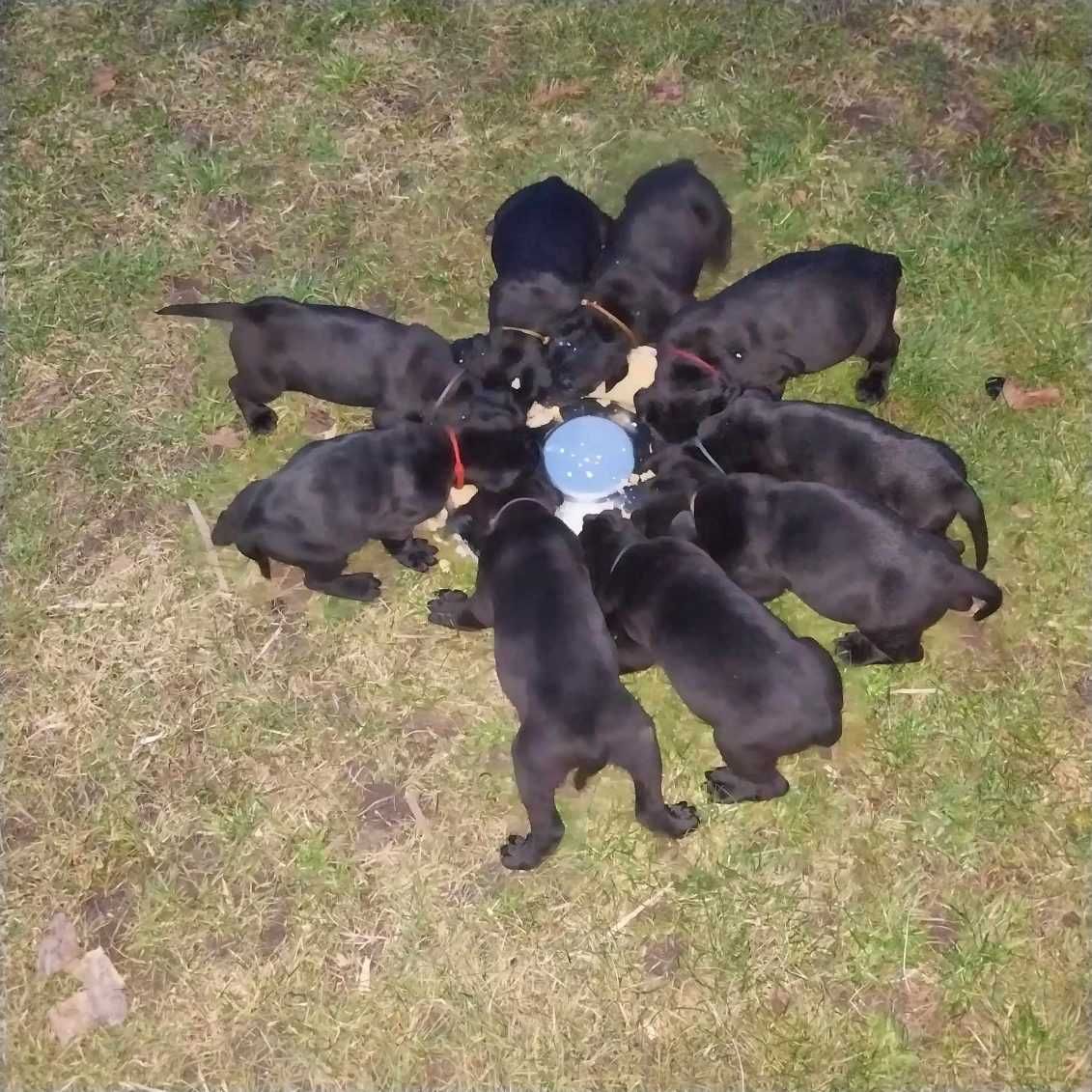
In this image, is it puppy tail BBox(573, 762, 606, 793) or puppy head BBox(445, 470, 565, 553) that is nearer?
puppy tail BBox(573, 762, 606, 793)

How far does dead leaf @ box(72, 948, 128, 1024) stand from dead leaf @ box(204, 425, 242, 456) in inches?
92.0

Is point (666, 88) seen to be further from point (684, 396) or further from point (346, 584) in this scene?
point (346, 584)

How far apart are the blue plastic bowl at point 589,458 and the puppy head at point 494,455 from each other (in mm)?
293

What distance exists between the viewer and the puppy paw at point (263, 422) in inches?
199

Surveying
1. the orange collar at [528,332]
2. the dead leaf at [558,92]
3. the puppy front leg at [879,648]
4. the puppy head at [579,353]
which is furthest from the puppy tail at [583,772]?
the dead leaf at [558,92]

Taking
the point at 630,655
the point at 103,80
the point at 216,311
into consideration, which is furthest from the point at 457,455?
the point at 103,80

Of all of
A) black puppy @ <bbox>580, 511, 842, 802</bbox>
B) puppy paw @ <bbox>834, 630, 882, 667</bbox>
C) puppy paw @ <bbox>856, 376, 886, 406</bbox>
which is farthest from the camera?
puppy paw @ <bbox>856, 376, 886, 406</bbox>

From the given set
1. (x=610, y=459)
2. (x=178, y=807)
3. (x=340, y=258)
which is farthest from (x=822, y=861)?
(x=340, y=258)

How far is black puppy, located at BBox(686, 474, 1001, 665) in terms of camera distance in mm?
3883

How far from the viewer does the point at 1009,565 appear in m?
4.75

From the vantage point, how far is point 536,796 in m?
3.92

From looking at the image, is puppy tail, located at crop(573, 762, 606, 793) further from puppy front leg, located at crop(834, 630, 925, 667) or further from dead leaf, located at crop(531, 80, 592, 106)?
dead leaf, located at crop(531, 80, 592, 106)

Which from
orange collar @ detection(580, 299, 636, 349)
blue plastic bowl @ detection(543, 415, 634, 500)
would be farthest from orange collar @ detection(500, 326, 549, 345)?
blue plastic bowl @ detection(543, 415, 634, 500)

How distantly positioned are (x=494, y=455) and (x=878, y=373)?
193cm
